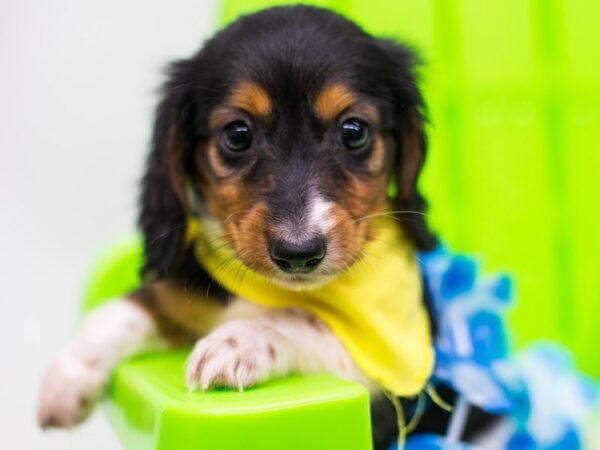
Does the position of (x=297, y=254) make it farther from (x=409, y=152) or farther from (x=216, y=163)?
(x=409, y=152)

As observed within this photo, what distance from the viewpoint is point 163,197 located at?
7.02 feet

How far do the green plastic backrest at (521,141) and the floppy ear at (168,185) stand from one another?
793 millimetres

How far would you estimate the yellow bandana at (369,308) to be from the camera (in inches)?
78.3

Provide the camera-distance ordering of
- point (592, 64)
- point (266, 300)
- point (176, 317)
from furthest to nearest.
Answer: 1. point (592, 64)
2. point (176, 317)
3. point (266, 300)

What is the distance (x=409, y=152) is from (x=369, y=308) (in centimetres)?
50

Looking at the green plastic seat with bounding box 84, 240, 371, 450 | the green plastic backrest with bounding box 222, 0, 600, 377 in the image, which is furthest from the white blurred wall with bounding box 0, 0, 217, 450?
the green plastic seat with bounding box 84, 240, 371, 450

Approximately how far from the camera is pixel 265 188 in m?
1.88

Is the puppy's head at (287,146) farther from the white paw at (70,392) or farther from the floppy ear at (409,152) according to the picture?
the white paw at (70,392)

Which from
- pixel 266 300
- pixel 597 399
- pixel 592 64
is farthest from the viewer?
pixel 592 64

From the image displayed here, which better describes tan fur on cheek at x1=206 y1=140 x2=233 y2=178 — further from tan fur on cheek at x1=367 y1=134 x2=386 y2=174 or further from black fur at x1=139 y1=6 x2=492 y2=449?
tan fur on cheek at x1=367 y1=134 x2=386 y2=174

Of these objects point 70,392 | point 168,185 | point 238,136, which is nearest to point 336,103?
point 238,136

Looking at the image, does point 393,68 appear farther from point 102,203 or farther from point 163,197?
point 102,203

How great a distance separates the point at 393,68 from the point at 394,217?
1.37 ft

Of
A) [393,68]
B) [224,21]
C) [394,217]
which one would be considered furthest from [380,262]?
[224,21]
